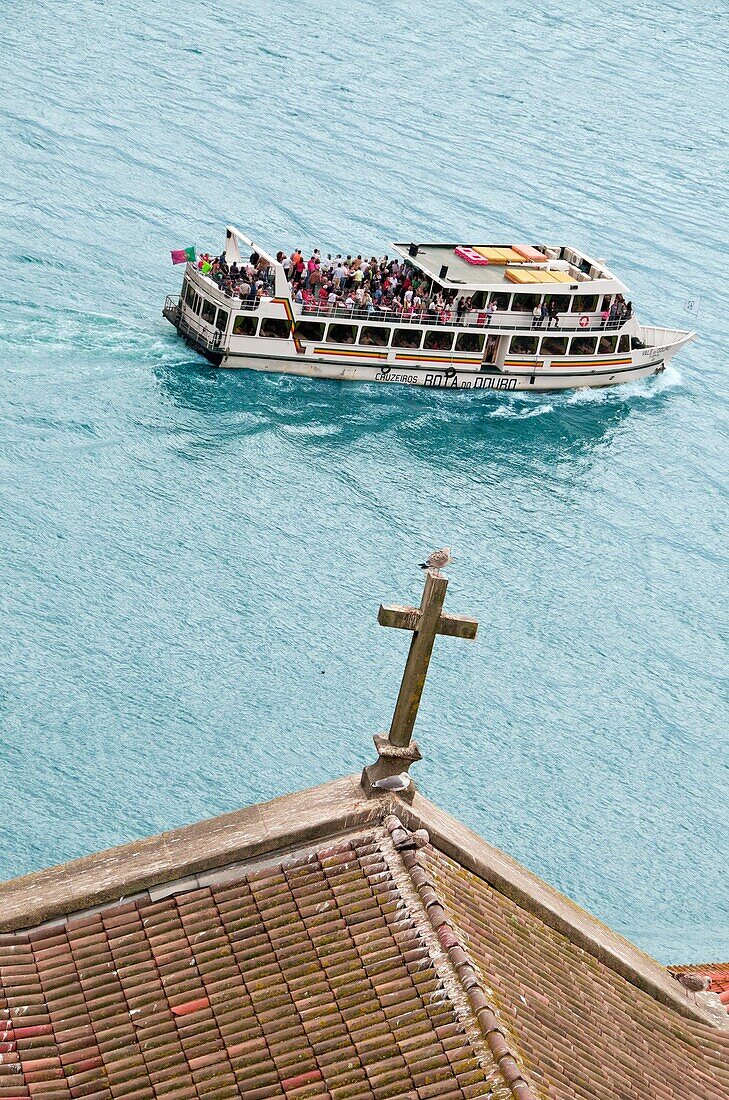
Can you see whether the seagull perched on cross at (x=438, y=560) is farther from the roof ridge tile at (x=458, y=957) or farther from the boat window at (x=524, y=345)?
the boat window at (x=524, y=345)

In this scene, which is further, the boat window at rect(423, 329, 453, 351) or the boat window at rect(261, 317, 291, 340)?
the boat window at rect(423, 329, 453, 351)

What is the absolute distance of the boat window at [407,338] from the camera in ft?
216

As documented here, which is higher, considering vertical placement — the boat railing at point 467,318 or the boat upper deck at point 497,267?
the boat upper deck at point 497,267

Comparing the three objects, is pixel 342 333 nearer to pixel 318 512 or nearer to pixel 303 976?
pixel 318 512

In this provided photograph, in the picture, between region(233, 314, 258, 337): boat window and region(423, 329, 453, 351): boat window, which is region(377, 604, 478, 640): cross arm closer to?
region(233, 314, 258, 337): boat window

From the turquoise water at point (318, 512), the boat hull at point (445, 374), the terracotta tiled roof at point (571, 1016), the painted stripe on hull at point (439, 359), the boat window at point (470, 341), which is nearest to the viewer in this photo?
the terracotta tiled roof at point (571, 1016)

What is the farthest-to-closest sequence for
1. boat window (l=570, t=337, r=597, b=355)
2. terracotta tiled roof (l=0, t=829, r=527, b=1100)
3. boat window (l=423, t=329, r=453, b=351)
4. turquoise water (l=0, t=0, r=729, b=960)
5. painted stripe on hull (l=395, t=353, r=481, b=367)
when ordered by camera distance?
boat window (l=570, t=337, r=597, b=355) < boat window (l=423, t=329, r=453, b=351) < painted stripe on hull (l=395, t=353, r=481, b=367) < turquoise water (l=0, t=0, r=729, b=960) < terracotta tiled roof (l=0, t=829, r=527, b=1100)

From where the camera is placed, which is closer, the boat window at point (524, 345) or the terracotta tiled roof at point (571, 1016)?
the terracotta tiled roof at point (571, 1016)

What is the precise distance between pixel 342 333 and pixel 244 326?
4.64 metres

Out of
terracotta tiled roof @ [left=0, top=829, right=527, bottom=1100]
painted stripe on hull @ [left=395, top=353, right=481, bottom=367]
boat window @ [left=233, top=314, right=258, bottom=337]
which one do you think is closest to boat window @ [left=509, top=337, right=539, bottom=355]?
painted stripe on hull @ [left=395, top=353, right=481, bottom=367]

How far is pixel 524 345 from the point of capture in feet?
226

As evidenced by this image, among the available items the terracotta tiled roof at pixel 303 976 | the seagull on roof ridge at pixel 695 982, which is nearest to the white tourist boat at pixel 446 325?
the seagull on roof ridge at pixel 695 982

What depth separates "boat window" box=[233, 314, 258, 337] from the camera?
6291 centimetres

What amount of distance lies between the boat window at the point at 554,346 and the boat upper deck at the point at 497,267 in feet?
8.50
